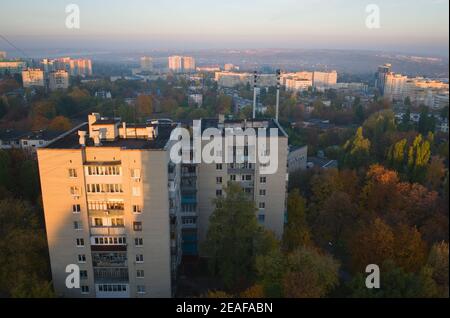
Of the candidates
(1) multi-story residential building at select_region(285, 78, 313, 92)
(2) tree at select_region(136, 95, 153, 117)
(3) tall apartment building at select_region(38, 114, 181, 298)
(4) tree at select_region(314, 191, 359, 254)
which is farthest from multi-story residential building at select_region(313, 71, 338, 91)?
(3) tall apartment building at select_region(38, 114, 181, 298)

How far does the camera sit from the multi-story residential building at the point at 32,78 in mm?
40062

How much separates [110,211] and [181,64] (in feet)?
202

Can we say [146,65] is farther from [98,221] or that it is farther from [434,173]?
[98,221]

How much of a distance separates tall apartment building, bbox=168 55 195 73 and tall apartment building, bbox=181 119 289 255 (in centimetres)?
5763

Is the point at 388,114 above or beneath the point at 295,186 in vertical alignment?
above

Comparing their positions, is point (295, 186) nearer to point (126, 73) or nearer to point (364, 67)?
point (364, 67)

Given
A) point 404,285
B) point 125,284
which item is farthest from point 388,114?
point 125,284

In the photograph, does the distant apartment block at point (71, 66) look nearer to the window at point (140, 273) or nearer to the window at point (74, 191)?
the window at point (74, 191)

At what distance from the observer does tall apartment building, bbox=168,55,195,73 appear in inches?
2636

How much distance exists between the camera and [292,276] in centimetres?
796

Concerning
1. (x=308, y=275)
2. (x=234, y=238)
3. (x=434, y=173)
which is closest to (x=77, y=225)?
(x=234, y=238)

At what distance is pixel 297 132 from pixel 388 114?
6.57 meters

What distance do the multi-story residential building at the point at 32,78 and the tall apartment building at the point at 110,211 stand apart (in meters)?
35.3
